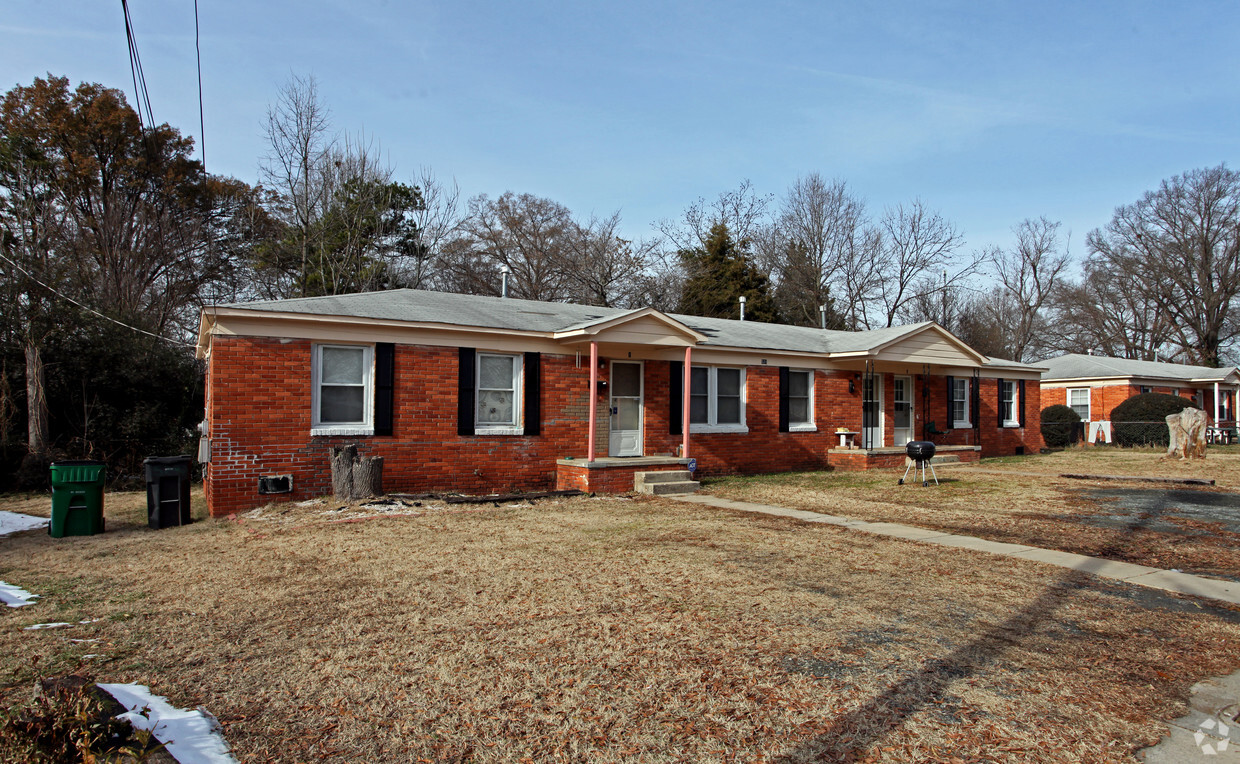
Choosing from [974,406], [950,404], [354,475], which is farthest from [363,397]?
[974,406]

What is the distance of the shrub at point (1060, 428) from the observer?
27.7m

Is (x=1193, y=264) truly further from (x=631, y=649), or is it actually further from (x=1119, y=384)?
(x=631, y=649)

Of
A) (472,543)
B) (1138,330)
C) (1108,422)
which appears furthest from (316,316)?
(1138,330)

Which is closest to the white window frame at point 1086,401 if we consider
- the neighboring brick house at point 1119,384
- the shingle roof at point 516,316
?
the neighboring brick house at point 1119,384

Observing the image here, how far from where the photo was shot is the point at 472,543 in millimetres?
8508

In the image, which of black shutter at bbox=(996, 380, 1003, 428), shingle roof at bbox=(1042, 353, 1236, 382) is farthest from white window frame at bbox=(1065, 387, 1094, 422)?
black shutter at bbox=(996, 380, 1003, 428)

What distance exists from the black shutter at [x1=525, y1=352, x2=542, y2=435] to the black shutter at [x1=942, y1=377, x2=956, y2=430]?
42.0 feet

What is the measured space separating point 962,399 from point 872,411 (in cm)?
423

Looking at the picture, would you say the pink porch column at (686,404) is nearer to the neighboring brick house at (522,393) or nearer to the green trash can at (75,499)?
the neighboring brick house at (522,393)

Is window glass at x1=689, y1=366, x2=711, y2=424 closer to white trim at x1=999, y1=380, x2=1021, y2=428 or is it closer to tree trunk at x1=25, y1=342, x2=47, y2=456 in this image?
white trim at x1=999, y1=380, x2=1021, y2=428

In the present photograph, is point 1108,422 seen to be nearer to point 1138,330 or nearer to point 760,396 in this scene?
point 760,396

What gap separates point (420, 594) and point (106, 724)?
2927 millimetres

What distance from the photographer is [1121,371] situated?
97.2 ft

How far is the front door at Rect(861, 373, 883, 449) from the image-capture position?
19250 mm
